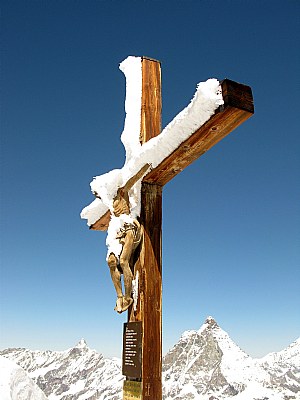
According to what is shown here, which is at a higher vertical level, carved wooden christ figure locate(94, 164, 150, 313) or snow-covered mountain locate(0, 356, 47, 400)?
carved wooden christ figure locate(94, 164, 150, 313)

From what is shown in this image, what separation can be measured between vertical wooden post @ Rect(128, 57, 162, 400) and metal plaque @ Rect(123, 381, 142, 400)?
4 cm

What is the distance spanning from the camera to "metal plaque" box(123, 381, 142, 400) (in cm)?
278

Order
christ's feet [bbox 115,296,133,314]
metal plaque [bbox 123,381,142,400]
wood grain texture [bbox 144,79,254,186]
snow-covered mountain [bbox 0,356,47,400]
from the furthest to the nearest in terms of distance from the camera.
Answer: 1. snow-covered mountain [bbox 0,356,47,400]
2. christ's feet [bbox 115,296,133,314]
3. metal plaque [bbox 123,381,142,400]
4. wood grain texture [bbox 144,79,254,186]

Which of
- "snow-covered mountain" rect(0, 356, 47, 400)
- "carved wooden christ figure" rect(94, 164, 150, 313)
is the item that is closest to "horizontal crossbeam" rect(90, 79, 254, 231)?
"carved wooden christ figure" rect(94, 164, 150, 313)

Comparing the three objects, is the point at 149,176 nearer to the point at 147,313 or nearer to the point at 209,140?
the point at 209,140

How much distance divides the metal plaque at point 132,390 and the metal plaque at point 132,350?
53 millimetres

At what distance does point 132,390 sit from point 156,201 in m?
1.24

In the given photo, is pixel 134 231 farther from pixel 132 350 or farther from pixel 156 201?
pixel 132 350

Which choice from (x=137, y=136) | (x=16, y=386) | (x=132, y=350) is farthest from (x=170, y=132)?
(x=16, y=386)

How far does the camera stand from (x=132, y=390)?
9.38 ft

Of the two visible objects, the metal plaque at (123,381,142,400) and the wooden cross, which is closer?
the wooden cross

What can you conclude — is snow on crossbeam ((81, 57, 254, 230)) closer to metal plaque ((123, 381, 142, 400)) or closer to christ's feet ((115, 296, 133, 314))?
christ's feet ((115, 296, 133, 314))

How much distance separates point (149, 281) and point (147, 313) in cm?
20

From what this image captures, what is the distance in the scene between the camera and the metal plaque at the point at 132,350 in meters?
2.83
